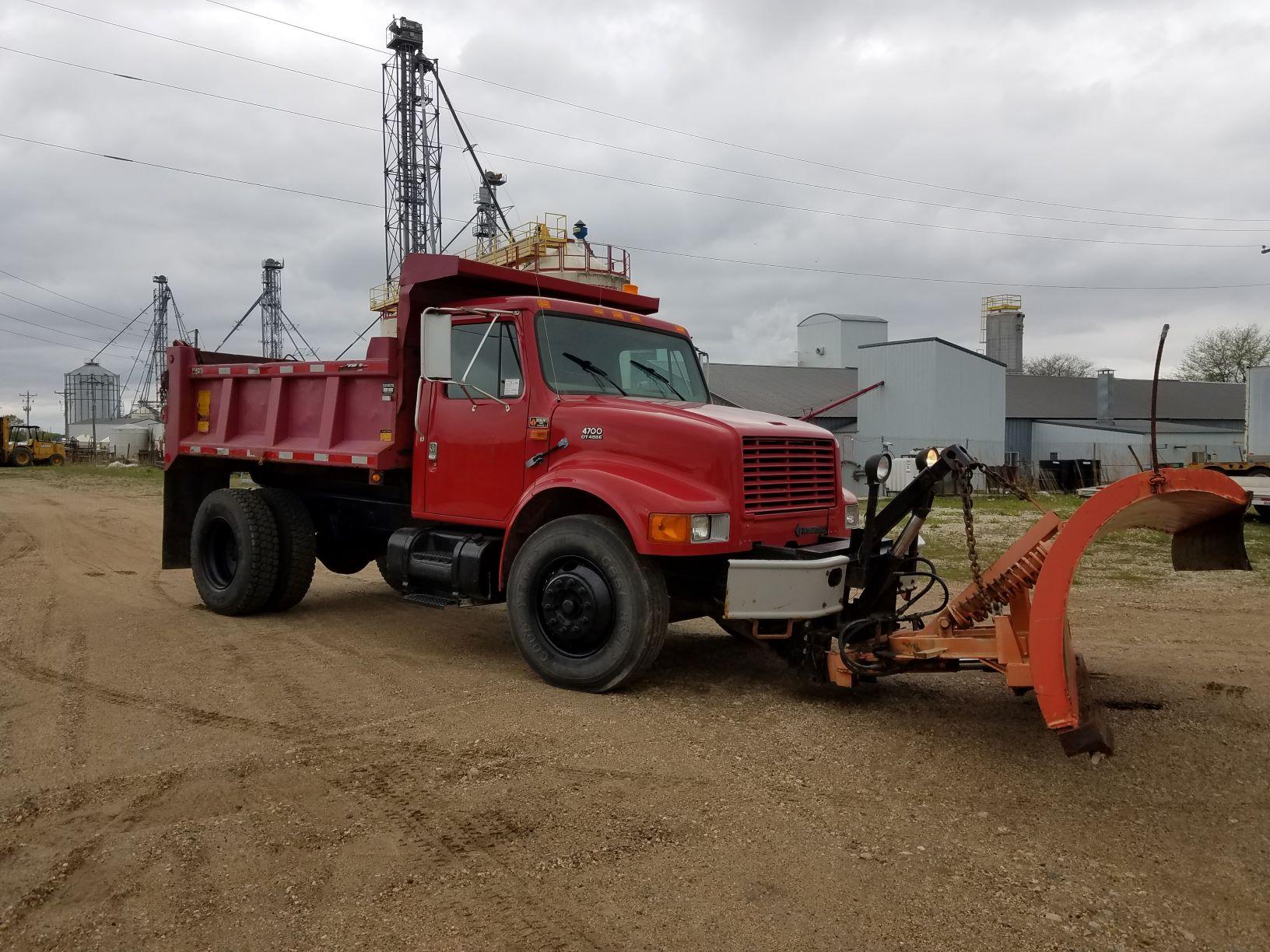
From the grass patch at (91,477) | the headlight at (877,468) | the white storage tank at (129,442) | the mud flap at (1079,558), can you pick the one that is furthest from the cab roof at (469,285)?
the white storage tank at (129,442)

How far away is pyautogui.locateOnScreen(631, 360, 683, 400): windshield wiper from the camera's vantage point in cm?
700

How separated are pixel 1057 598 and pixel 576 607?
277 cm

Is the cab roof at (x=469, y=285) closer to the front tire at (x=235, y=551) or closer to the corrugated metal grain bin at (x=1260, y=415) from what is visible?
the front tire at (x=235, y=551)

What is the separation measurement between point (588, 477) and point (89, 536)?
13212 millimetres

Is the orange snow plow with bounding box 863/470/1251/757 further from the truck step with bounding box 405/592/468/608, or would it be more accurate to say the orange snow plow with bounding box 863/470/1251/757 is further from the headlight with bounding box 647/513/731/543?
the truck step with bounding box 405/592/468/608

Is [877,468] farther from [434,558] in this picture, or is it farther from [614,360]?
[434,558]

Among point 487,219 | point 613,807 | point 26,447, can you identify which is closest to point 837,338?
point 487,219

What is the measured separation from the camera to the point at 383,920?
10.5ft

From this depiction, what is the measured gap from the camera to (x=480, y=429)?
678 centimetres

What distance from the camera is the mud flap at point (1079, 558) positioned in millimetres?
4203

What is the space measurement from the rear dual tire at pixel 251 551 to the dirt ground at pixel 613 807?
1.33 metres

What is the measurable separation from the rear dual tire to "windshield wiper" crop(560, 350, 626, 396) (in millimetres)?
3421

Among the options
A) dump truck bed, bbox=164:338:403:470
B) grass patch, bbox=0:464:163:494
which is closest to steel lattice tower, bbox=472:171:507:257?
grass patch, bbox=0:464:163:494

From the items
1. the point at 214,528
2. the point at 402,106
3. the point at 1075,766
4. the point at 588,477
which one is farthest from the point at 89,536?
the point at 402,106
